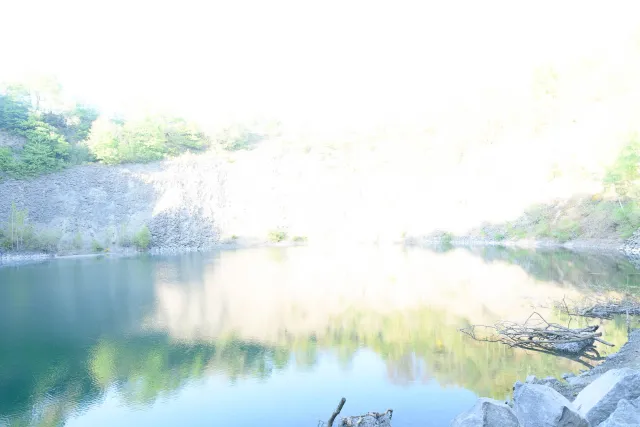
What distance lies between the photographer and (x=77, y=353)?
1439 centimetres

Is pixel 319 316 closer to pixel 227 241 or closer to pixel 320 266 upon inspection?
pixel 320 266

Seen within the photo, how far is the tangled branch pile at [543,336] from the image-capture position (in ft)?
40.3

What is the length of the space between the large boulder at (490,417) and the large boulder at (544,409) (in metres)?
0.24

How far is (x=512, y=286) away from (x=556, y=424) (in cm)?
1677

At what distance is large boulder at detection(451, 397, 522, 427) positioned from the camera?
21.6ft

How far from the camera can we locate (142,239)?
45.4 meters

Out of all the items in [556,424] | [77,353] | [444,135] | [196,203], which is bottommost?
[77,353]

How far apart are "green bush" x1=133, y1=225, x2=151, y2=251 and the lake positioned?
50.7 feet

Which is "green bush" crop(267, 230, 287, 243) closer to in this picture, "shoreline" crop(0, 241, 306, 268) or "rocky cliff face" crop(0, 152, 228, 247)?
"shoreline" crop(0, 241, 306, 268)

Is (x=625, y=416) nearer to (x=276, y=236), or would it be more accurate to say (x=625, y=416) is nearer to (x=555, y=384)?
(x=555, y=384)

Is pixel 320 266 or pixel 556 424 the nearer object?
pixel 556 424

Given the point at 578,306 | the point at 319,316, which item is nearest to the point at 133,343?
the point at 319,316

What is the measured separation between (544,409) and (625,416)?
3.71 ft

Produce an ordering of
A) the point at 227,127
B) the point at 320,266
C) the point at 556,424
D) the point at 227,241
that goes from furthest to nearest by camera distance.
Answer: the point at 227,127, the point at 227,241, the point at 320,266, the point at 556,424
